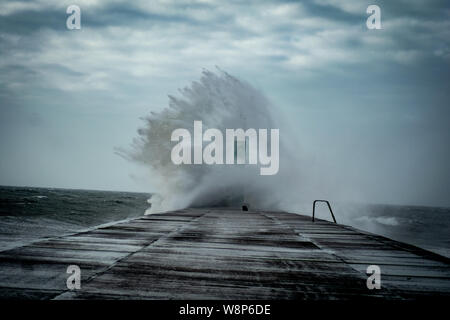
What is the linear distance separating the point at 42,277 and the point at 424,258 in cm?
495

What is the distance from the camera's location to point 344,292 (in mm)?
2795

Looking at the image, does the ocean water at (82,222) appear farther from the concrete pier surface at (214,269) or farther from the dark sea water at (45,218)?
the concrete pier surface at (214,269)

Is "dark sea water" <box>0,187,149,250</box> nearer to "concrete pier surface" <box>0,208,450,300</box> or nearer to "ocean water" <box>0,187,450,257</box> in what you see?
"ocean water" <box>0,187,450,257</box>

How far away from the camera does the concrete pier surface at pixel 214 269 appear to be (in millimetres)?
2684

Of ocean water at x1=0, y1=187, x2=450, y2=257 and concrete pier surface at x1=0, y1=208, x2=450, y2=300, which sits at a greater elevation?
concrete pier surface at x1=0, y1=208, x2=450, y2=300

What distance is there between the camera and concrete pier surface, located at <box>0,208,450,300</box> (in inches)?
106

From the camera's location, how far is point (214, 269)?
352 centimetres

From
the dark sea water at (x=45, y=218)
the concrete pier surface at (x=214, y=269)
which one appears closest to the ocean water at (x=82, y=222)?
the dark sea water at (x=45, y=218)

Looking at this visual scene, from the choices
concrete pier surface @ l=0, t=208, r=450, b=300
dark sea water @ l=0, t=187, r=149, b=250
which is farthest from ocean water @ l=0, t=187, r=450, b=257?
concrete pier surface @ l=0, t=208, r=450, b=300

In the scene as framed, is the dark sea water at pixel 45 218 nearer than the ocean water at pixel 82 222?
Yes

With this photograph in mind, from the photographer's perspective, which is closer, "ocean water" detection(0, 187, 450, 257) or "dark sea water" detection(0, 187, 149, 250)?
"dark sea water" detection(0, 187, 149, 250)
